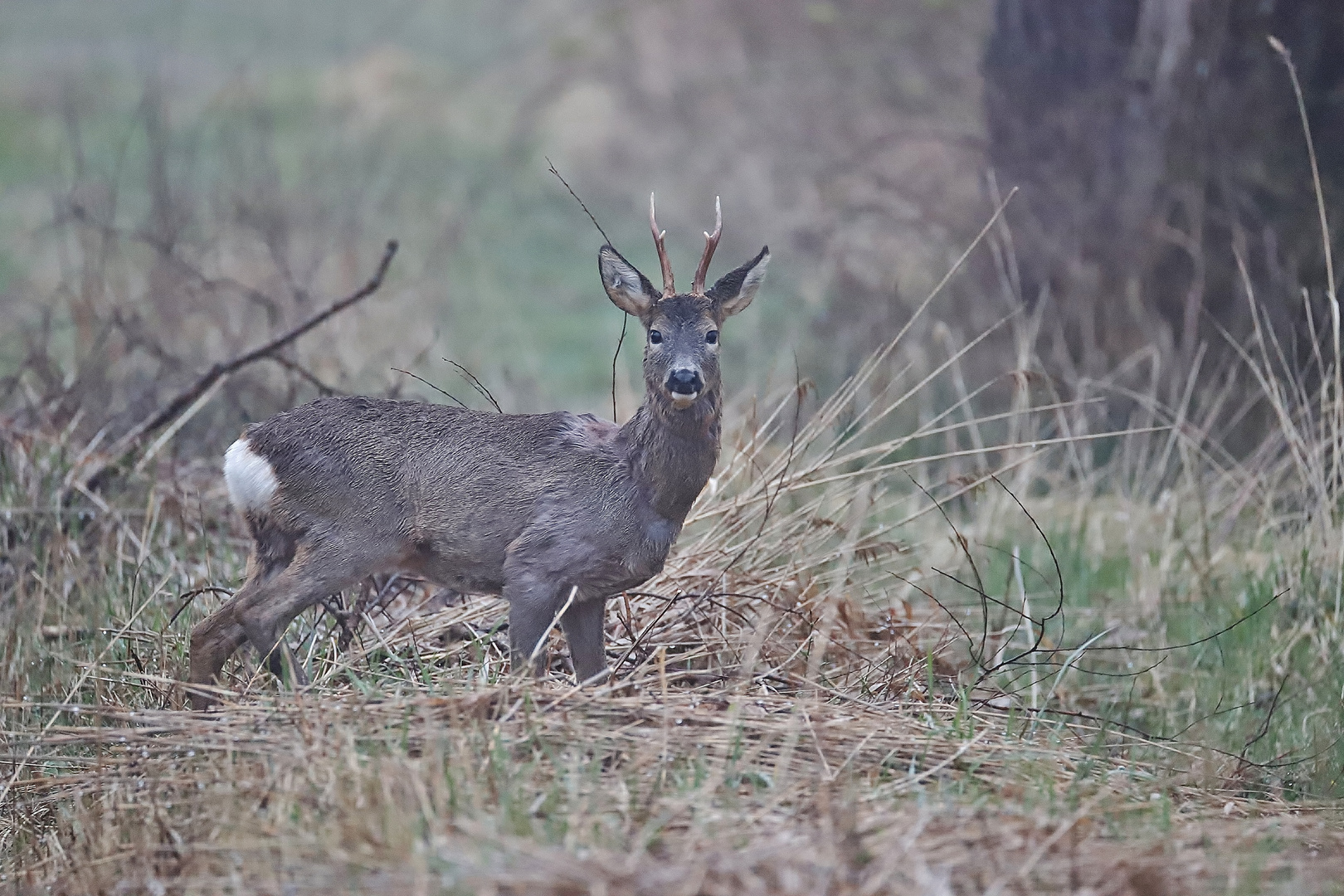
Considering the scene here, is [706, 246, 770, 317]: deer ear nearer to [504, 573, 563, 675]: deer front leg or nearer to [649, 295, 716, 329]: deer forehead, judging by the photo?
[649, 295, 716, 329]: deer forehead

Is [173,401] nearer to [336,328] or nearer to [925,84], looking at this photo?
[336,328]

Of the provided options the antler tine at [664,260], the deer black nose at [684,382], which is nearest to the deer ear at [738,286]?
the antler tine at [664,260]

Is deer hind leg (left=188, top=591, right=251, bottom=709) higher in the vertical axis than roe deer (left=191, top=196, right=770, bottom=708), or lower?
lower

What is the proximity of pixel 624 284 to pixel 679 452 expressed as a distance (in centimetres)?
46

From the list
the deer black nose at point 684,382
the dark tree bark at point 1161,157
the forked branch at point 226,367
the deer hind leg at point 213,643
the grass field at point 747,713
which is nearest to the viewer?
the grass field at point 747,713

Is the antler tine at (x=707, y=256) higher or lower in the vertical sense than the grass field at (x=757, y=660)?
higher

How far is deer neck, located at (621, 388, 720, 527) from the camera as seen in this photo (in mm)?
4223

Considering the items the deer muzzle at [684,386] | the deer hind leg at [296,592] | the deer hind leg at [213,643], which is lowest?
the deer hind leg at [213,643]

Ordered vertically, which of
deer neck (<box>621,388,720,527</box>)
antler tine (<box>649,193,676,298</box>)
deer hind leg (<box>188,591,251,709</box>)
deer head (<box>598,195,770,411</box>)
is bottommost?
deer hind leg (<box>188,591,251,709</box>)

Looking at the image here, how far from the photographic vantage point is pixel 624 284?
4.29m

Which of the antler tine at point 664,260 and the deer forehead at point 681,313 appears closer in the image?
the antler tine at point 664,260

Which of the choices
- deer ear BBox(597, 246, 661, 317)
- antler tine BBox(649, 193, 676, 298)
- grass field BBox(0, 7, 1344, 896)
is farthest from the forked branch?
antler tine BBox(649, 193, 676, 298)

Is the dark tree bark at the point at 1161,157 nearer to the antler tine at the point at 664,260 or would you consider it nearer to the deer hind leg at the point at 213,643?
the antler tine at the point at 664,260

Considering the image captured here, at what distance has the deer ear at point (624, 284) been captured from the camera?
4266 mm
